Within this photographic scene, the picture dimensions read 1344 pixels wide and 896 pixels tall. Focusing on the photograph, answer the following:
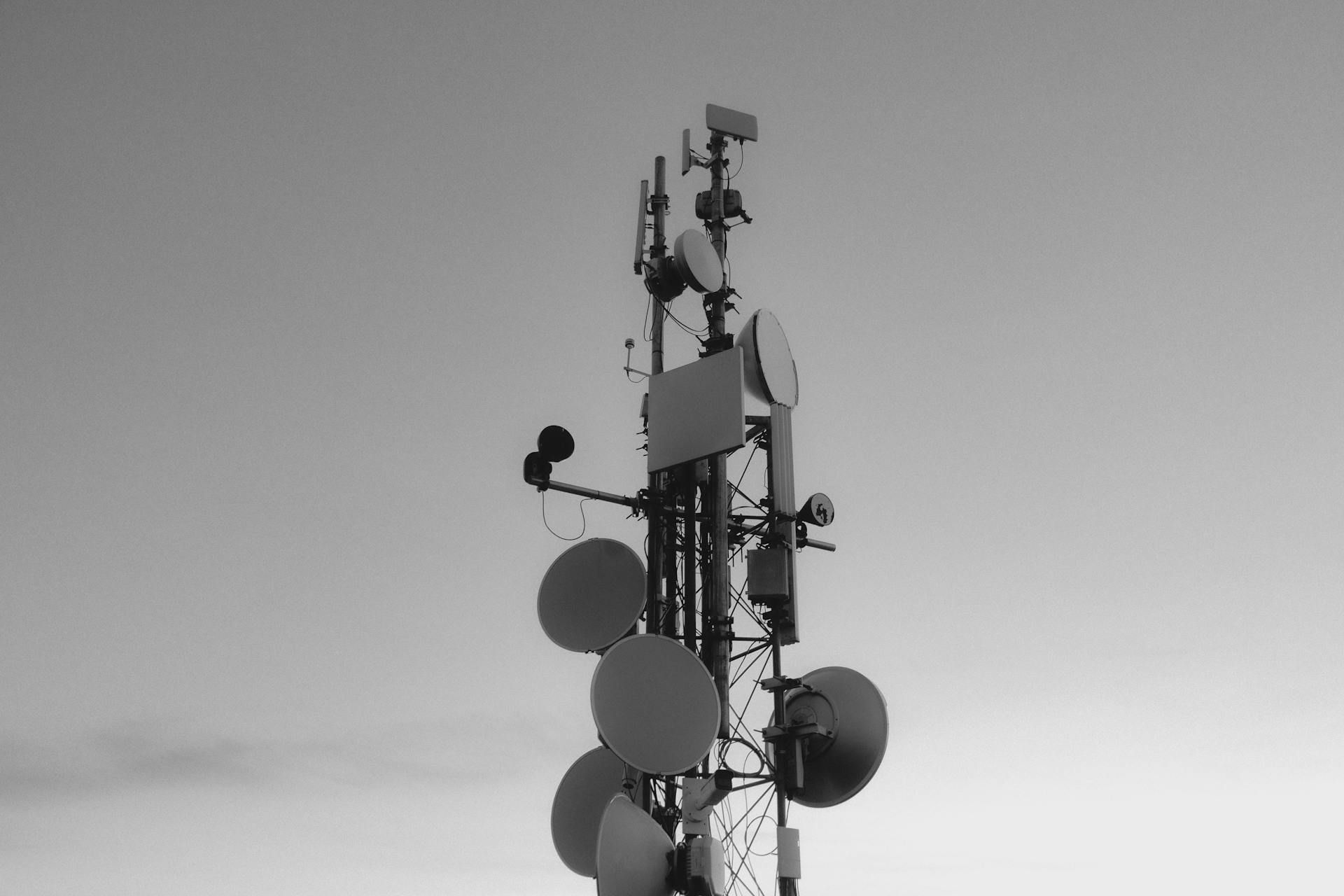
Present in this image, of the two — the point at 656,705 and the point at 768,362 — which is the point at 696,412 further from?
the point at 656,705

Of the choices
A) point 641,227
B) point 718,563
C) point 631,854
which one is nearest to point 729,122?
point 641,227

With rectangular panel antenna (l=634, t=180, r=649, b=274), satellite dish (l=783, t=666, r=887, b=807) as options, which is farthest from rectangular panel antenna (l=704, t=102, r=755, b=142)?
satellite dish (l=783, t=666, r=887, b=807)

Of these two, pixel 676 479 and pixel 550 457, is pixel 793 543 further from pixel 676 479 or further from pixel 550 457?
pixel 550 457

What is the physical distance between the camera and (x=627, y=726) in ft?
43.1

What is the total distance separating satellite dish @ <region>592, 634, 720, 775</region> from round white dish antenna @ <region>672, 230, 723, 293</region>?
4.88 metres

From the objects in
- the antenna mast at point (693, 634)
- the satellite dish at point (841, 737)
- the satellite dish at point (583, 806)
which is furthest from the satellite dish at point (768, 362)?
the satellite dish at point (583, 806)

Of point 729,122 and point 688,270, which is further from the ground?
point 729,122

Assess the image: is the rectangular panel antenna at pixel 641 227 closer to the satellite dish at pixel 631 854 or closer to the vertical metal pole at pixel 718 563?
the vertical metal pole at pixel 718 563

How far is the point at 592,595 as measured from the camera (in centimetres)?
1566

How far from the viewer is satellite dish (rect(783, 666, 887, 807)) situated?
565 inches

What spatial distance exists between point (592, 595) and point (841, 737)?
3.50 m

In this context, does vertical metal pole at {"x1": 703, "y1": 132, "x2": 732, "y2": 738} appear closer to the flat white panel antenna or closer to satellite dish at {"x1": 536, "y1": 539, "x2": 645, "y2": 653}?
the flat white panel antenna

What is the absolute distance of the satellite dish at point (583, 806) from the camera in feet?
50.3

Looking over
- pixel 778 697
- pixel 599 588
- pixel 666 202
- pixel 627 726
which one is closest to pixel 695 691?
pixel 627 726
